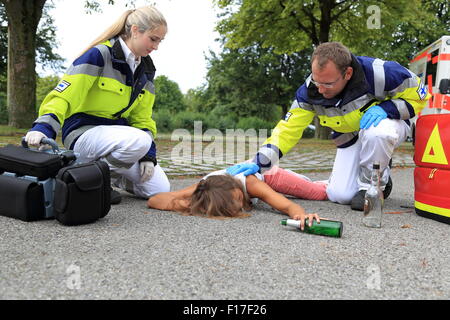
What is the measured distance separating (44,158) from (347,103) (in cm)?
230

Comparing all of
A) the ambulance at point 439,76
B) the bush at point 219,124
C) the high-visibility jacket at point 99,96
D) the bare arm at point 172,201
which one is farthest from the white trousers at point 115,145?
the bush at point 219,124

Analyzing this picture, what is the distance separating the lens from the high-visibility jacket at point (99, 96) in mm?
2911

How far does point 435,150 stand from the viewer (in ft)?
10.3

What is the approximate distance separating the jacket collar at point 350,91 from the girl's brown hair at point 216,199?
1.00 meters

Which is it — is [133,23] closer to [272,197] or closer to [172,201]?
[172,201]

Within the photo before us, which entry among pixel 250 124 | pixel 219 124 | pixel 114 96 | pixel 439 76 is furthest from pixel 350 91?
pixel 250 124

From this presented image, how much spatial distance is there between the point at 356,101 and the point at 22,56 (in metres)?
10.8

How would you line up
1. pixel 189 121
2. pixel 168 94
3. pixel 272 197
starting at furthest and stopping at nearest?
pixel 168 94, pixel 189 121, pixel 272 197

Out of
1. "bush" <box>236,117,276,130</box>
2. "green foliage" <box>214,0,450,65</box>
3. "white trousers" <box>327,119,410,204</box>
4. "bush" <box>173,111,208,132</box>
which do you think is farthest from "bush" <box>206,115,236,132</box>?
"white trousers" <box>327,119,410,204</box>

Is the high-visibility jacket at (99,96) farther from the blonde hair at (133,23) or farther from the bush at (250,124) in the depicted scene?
the bush at (250,124)

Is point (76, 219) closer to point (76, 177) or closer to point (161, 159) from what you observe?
point (76, 177)

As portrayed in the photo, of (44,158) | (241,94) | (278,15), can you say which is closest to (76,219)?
(44,158)

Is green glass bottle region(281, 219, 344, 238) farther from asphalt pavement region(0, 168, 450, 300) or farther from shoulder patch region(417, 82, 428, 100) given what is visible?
shoulder patch region(417, 82, 428, 100)

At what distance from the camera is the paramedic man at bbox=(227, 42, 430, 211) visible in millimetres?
3209
